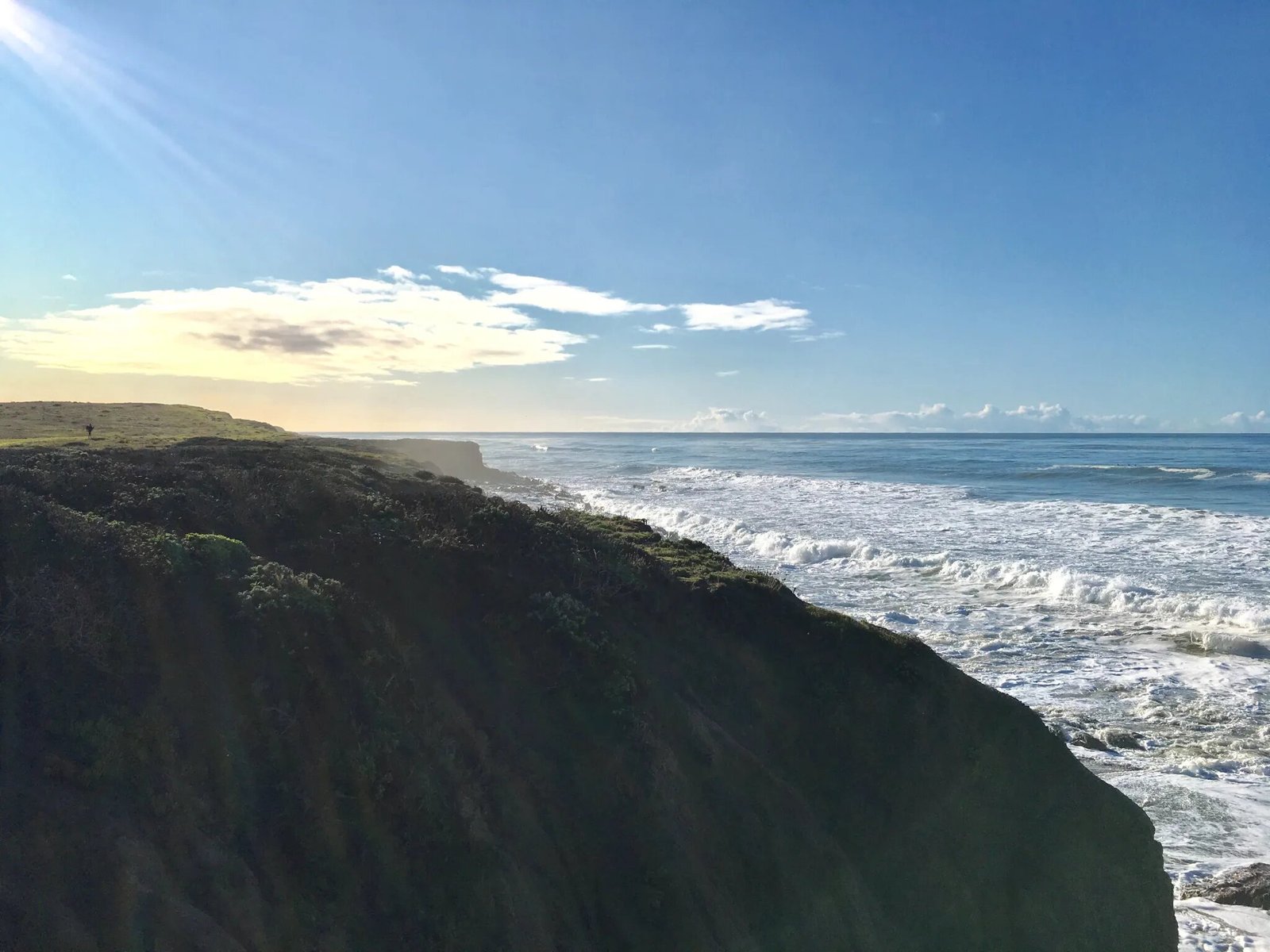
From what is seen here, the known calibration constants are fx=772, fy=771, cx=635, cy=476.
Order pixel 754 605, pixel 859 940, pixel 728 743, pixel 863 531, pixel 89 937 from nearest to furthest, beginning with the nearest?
1. pixel 89 937
2. pixel 859 940
3. pixel 728 743
4. pixel 754 605
5. pixel 863 531

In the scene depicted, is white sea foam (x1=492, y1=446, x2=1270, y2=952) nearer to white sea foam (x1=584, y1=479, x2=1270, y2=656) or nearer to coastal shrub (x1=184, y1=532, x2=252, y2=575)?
white sea foam (x1=584, y1=479, x2=1270, y2=656)

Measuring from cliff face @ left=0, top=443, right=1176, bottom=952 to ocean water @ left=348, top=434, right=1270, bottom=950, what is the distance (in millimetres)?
4055

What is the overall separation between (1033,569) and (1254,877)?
1775 centimetres

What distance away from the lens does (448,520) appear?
11.0m

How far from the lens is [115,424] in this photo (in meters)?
45.6

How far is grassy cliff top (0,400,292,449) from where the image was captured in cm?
3225

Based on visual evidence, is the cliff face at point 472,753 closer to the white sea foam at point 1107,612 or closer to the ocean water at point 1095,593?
the ocean water at point 1095,593

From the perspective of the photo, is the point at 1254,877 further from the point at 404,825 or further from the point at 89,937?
the point at 89,937

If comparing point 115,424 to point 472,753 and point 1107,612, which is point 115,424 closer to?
point 472,753

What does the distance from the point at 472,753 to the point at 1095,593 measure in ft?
79.2

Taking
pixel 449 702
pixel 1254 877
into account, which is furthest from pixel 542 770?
pixel 1254 877

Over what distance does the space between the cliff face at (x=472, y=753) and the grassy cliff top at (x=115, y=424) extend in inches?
823

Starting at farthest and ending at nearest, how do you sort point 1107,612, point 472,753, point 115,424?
point 115,424
point 1107,612
point 472,753

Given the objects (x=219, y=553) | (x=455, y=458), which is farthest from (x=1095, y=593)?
(x=455, y=458)
